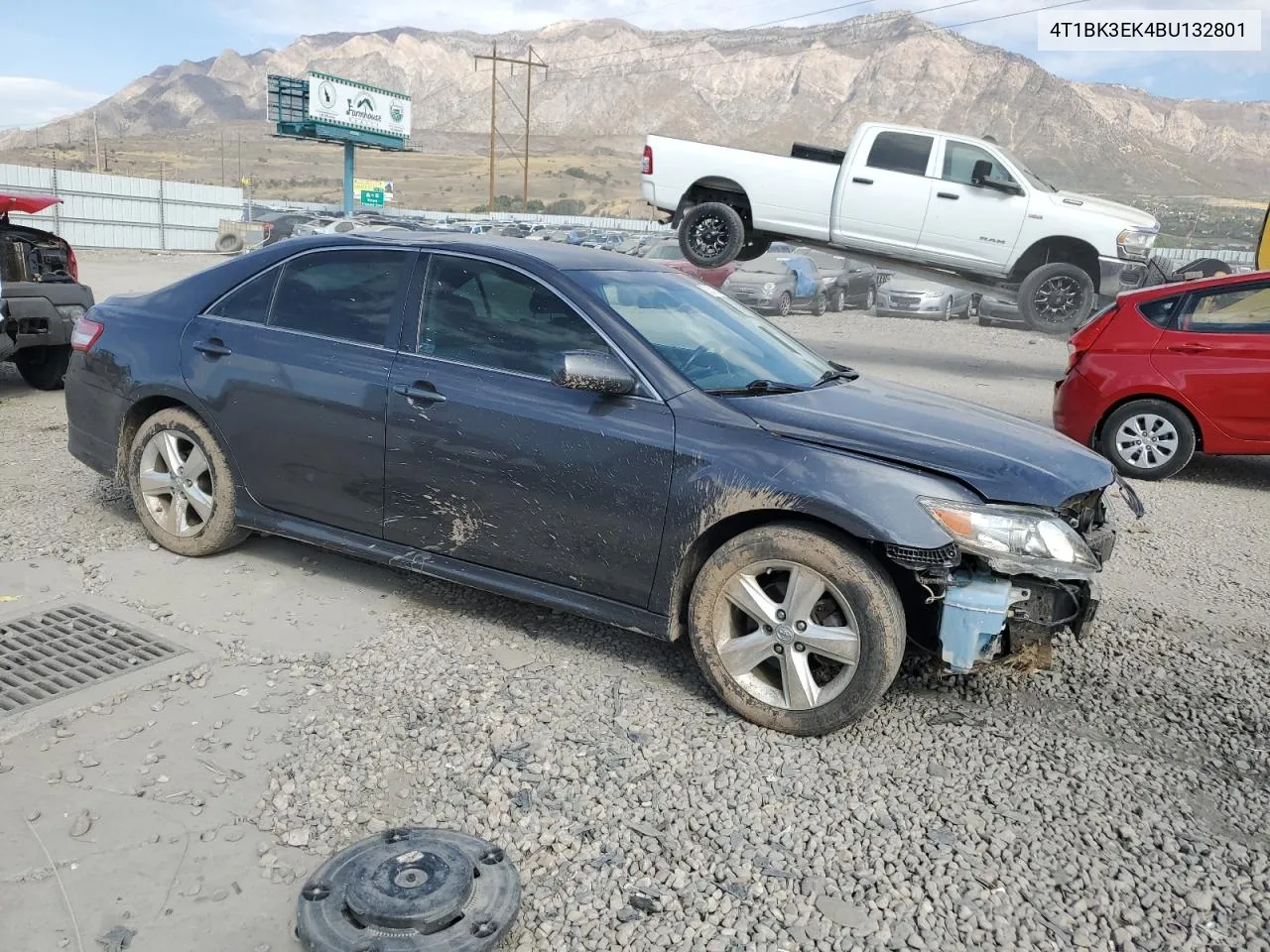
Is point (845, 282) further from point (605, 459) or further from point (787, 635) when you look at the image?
point (787, 635)

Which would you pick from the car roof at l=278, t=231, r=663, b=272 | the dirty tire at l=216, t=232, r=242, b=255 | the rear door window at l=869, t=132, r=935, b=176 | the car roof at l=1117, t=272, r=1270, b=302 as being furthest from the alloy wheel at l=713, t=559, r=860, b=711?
the dirty tire at l=216, t=232, r=242, b=255

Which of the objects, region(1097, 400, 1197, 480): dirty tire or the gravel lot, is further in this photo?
region(1097, 400, 1197, 480): dirty tire

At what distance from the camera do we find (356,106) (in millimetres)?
52562

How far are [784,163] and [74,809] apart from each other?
11.9 meters

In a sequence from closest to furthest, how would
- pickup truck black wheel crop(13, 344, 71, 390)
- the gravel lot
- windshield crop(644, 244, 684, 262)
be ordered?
the gravel lot
pickup truck black wheel crop(13, 344, 71, 390)
windshield crop(644, 244, 684, 262)

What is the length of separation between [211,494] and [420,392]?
142cm

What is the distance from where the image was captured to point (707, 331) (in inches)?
177

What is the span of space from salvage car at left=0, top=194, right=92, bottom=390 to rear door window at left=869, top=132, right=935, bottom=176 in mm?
9080

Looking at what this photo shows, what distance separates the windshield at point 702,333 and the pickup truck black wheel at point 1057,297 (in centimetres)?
902

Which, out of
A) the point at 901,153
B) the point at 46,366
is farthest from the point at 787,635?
the point at 901,153

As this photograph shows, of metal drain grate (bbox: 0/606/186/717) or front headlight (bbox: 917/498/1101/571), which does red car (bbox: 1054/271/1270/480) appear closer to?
front headlight (bbox: 917/498/1101/571)

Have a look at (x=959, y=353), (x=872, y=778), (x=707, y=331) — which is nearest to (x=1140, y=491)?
(x=707, y=331)

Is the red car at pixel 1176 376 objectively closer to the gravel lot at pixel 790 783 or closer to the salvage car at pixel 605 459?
the gravel lot at pixel 790 783

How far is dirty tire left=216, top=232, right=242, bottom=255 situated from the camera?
37.8m
